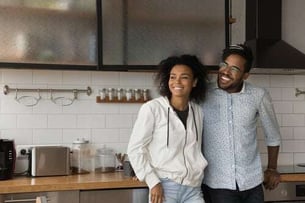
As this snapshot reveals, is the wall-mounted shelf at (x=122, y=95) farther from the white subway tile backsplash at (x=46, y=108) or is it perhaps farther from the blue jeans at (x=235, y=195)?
the blue jeans at (x=235, y=195)

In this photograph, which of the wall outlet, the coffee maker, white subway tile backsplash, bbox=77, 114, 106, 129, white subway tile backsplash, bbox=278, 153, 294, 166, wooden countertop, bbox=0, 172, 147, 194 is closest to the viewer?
wooden countertop, bbox=0, 172, 147, 194

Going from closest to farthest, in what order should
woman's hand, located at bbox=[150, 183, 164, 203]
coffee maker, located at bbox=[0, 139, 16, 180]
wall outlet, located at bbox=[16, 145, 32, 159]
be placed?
woman's hand, located at bbox=[150, 183, 164, 203] → coffee maker, located at bbox=[0, 139, 16, 180] → wall outlet, located at bbox=[16, 145, 32, 159]

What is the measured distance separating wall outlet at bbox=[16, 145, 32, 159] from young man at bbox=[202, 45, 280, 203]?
45.9 inches

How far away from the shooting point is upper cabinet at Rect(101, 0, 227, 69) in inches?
100

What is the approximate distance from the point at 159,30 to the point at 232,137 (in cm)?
89

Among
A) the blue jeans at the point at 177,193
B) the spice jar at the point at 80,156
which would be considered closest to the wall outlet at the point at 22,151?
the spice jar at the point at 80,156

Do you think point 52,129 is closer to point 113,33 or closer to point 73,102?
point 73,102

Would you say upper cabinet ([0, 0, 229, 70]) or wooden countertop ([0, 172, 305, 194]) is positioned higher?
upper cabinet ([0, 0, 229, 70])

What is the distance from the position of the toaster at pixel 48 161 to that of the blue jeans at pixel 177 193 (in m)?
0.83

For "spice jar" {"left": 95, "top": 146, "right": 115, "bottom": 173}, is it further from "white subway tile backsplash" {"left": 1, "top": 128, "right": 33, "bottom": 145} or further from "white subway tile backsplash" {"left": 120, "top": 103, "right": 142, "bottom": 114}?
"white subway tile backsplash" {"left": 1, "top": 128, "right": 33, "bottom": 145}

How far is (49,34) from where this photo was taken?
2473mm

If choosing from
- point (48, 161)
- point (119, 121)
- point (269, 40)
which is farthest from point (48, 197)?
point (269, 40)

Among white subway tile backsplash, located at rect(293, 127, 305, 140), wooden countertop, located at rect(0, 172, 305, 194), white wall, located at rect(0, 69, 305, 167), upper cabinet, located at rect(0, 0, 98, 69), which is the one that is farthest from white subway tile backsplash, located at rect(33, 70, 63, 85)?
white subway tile backsplash, located at rect(293, 127, 305, 140)

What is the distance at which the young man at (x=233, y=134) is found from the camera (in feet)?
6.85
